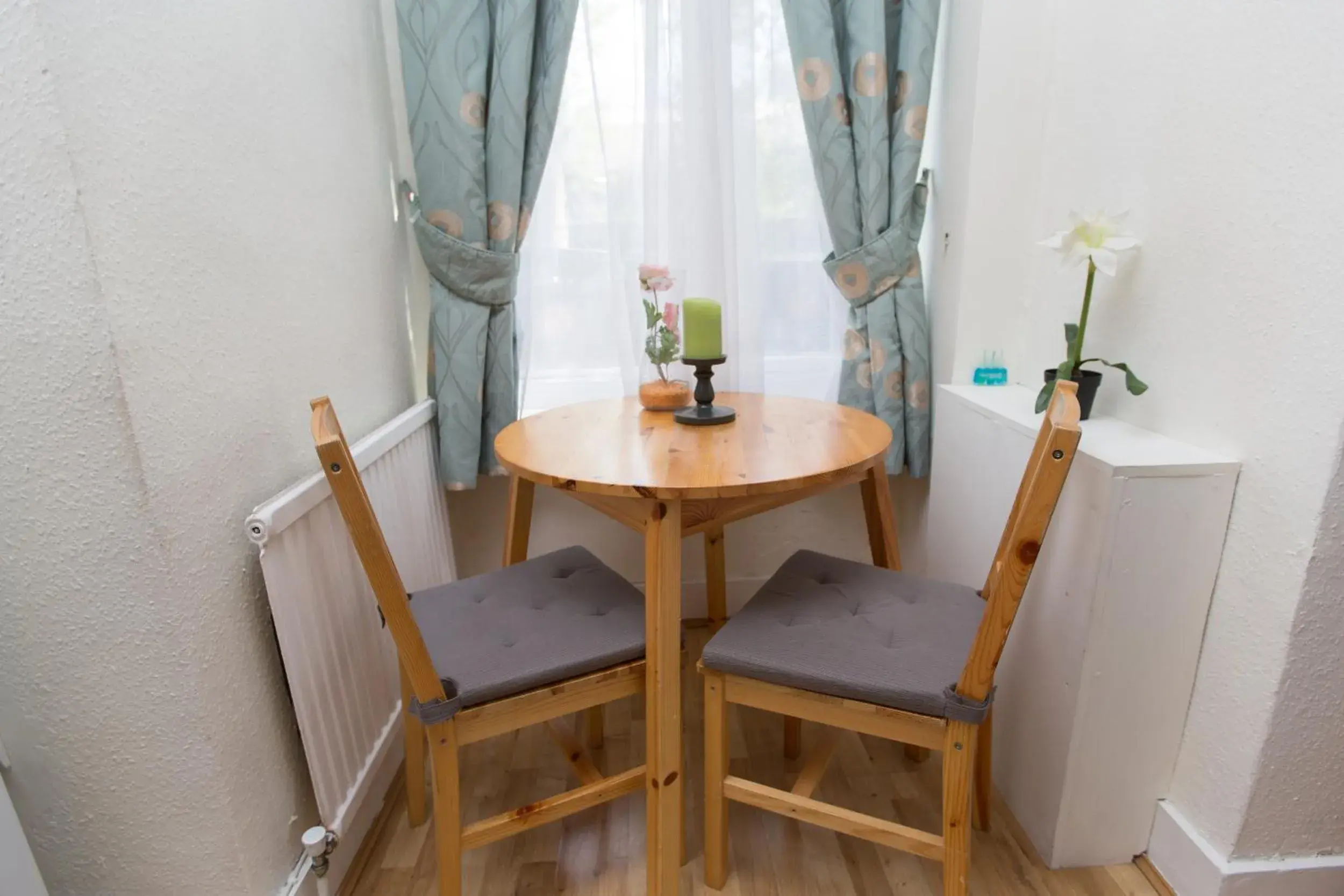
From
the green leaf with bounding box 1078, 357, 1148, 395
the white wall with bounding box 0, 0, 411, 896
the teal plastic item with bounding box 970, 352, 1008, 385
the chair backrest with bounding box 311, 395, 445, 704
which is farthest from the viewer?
the teal plastic item with bounding box 970, 352, 1008, 385

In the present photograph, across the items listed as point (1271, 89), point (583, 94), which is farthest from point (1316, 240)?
point (583, 94)

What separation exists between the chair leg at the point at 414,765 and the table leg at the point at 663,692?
49 centimetres

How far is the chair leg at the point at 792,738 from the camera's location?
151 centimetres

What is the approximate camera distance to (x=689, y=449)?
1.23 meters

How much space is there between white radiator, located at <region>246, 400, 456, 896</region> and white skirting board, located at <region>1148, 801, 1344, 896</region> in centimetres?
146

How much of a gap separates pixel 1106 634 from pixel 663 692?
2.44ft

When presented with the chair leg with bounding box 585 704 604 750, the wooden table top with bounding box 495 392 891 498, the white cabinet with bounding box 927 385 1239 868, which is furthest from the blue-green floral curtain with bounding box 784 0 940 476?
the chair leg with bounding box 585 704 604 750

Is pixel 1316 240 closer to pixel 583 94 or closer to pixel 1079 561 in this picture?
pixel 1079 561

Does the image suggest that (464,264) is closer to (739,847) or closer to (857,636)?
(857,636)

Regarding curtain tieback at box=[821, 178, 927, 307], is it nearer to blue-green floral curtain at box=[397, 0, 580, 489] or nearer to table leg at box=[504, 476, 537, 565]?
blue-green floral curtain at box=[397, 0, 580, 489]

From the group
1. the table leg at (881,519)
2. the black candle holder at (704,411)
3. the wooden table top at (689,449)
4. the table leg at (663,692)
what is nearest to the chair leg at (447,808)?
the table leg at (663,692)

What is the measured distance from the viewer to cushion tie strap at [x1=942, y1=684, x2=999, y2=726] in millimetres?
935

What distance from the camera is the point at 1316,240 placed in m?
0.89

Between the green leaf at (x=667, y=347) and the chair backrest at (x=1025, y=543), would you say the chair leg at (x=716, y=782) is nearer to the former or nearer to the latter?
the chair backrest at (x=1025, y=543)
